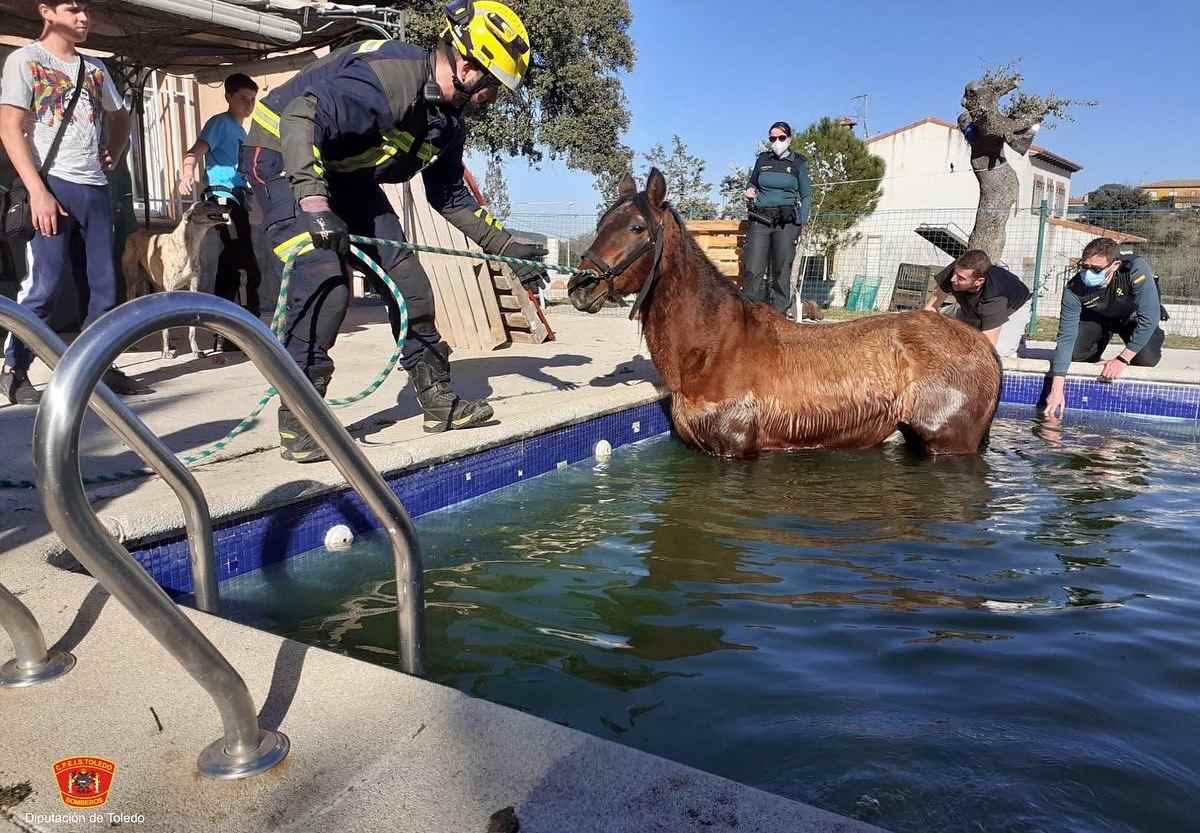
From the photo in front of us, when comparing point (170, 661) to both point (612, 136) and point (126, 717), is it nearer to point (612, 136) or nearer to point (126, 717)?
point (126, 717)

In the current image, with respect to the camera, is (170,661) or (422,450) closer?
(170,661)

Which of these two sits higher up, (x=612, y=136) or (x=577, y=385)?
(x=612, y=136)

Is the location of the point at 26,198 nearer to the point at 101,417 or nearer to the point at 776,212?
the point at 101,417

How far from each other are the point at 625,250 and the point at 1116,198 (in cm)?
7105

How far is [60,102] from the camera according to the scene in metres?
4.97

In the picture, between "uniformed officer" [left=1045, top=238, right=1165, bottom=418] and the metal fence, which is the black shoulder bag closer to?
"uniformed officer" [left=1045, top=238, right=1165, bottom=418]

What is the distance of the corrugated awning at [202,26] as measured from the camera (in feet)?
23.5

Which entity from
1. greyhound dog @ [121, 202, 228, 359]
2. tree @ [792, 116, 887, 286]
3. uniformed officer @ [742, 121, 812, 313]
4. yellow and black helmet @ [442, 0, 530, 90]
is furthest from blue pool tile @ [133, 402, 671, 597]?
tree @ [792, 116, 887, 286]

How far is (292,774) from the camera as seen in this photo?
1651mm

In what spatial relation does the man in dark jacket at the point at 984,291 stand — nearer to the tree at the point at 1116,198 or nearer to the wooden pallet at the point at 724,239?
the wooden pallet at the point at 724,239

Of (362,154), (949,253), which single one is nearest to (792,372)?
(362,154)

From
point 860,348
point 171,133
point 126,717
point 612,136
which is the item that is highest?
point 612,136

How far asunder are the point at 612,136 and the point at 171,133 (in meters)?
17.2

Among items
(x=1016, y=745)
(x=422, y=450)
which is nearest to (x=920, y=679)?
(x=1016, y=745)
